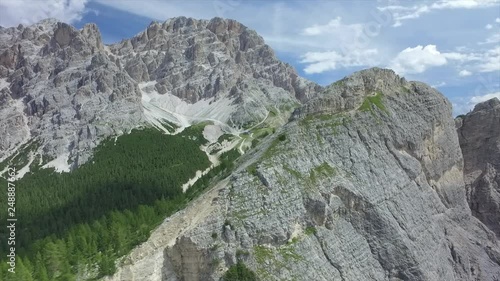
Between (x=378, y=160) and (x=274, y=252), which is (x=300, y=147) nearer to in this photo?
(x=378, y=160)

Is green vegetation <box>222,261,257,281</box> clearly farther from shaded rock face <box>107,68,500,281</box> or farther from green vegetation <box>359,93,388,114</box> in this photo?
green vegetation <box>359,93,388,114</box>

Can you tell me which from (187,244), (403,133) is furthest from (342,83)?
(187,244)

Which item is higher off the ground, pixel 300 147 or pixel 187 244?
pixel 300 147

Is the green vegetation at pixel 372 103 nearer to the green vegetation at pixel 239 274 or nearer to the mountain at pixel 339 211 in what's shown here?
the mountain at pixel 339 211

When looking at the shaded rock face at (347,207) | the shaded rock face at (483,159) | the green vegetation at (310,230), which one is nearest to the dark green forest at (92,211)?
the shaded rock face at (347,207)

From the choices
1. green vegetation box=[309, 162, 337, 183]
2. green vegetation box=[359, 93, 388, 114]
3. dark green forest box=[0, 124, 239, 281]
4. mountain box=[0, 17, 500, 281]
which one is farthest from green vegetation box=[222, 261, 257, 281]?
green vegetation box=[359, 93, 388, 114]

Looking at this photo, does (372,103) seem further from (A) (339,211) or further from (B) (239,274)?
(B) (239,274)
